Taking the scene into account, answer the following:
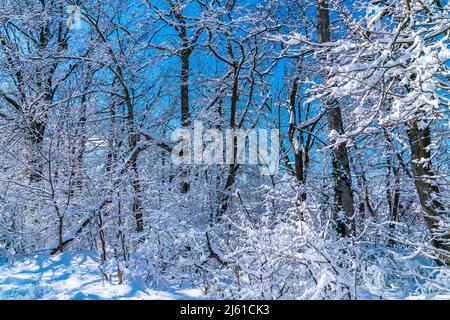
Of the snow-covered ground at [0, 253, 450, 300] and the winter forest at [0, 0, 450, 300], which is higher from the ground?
the winter forest at [0, 0, 450, 300]

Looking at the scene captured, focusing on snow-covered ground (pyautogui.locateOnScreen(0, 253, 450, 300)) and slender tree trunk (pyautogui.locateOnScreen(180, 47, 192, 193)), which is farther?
slender tree trunk (pyautogui.locateOnScreen(180, 47, 192, 193))

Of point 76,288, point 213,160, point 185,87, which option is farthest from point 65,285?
point 185,87

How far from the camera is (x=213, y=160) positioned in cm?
716

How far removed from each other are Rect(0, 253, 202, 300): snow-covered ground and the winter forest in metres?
0.03

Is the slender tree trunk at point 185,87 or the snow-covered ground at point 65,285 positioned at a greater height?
the slender tree trunk at point 185,87

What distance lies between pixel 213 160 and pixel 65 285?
4.44m

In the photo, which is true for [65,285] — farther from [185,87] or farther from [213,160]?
[185,87]

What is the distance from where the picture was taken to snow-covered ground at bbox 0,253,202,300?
288cm

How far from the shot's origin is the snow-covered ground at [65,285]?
113 inches

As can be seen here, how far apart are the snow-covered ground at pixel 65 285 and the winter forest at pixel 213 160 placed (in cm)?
3

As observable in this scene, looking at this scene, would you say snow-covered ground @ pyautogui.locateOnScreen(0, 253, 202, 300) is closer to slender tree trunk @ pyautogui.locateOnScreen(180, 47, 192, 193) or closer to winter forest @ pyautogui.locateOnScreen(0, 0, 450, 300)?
winter forest @ pyautogui.locateOnScreen(0, 0, 450, 300)

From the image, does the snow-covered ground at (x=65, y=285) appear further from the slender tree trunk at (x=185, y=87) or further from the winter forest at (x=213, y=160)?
the slender tree trunk at (x=185, y=87)

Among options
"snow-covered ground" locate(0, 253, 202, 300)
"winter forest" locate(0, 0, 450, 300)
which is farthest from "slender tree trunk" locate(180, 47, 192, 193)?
"snow-covered ground" locate(0, 253, 202, 300)

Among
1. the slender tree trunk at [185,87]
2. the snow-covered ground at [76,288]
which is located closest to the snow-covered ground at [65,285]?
the snow-covered ground at [76,288]
